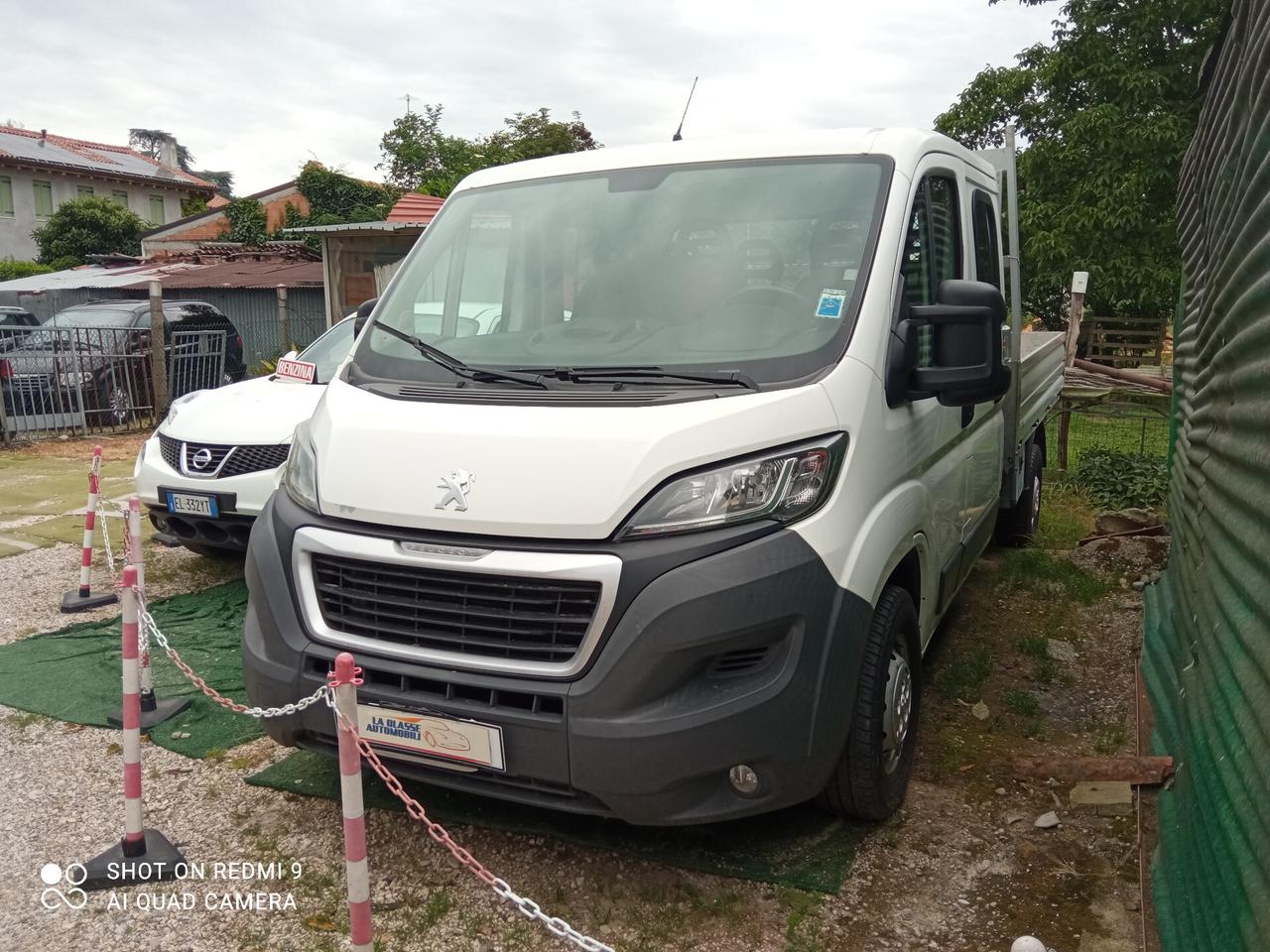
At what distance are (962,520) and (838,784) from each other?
5.61 feet

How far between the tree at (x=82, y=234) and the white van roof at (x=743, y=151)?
39561 millimetres

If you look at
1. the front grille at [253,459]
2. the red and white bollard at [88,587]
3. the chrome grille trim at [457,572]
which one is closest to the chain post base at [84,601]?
the red and white bollard at [88,587]

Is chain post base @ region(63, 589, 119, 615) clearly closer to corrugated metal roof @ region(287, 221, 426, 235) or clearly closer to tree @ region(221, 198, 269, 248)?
corrugated metal roof @ region(287, 221, 426, 235)

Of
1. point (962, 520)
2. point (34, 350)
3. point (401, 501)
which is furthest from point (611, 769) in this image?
point (34, 350)

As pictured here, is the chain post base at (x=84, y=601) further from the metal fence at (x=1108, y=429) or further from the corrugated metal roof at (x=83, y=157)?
the corrugated metal roof at (x=83, y=157)

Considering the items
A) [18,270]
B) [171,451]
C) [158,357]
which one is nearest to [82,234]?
[18,270]

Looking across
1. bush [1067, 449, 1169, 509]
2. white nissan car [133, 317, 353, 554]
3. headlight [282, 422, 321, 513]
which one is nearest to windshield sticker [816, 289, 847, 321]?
headlight [282, 422, 321, 513]

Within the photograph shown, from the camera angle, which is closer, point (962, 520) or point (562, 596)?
point (562, 596)

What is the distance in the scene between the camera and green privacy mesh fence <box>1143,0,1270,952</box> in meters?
2.19

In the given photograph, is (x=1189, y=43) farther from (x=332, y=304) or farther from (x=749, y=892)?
(x=749, y=892)

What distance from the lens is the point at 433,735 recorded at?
292 centimetres

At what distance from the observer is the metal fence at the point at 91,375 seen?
1287 centimetres

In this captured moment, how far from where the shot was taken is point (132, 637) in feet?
10.5

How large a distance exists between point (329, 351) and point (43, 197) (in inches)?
1641
